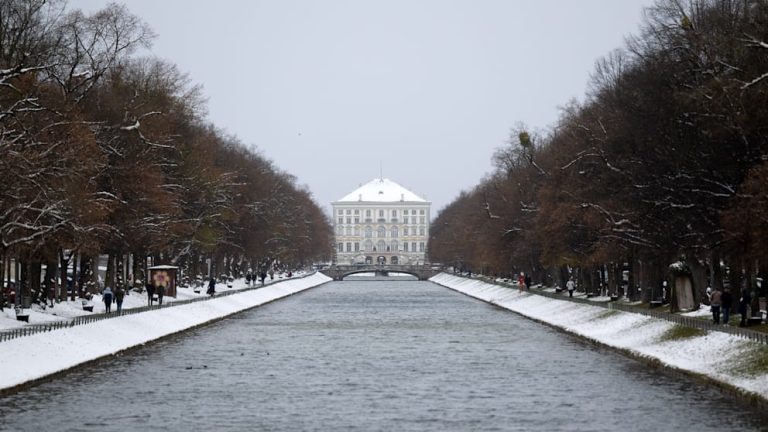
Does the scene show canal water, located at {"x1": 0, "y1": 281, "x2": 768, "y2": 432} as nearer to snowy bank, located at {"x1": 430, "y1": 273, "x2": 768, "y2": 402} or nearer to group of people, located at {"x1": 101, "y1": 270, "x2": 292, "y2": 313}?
snowy bank, located at {"x1": 430, "y1": 273, "x2": 768, "y2": 402}

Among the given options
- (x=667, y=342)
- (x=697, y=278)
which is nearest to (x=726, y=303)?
(x=667, y=342)

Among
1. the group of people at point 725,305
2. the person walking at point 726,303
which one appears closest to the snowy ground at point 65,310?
the group of people at point 725,305

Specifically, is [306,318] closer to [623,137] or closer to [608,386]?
[623,137]

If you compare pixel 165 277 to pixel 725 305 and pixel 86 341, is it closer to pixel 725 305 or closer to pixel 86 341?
pixel 86 341

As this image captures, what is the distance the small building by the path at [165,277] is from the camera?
94.7 metres

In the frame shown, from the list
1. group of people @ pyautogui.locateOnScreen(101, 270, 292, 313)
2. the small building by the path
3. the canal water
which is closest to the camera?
the canal water

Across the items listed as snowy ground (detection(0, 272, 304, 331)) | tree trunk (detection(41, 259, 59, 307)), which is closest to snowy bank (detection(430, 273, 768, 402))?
snowy ground (detection(0, 272, 304, 331))

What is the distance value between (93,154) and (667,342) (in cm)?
2875

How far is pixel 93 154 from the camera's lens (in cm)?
6738

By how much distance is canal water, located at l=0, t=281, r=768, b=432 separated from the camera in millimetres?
34594

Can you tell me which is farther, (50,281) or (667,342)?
(50,281)

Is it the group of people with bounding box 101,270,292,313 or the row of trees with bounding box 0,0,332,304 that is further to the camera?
the group of people with bounding box 101,270,292,313

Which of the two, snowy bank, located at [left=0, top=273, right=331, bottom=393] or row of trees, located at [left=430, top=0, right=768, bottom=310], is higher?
row of trees, located at [left=430, top=0, right=768, bottom=310]

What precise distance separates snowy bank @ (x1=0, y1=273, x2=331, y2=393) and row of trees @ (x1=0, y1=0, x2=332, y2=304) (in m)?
4.81
